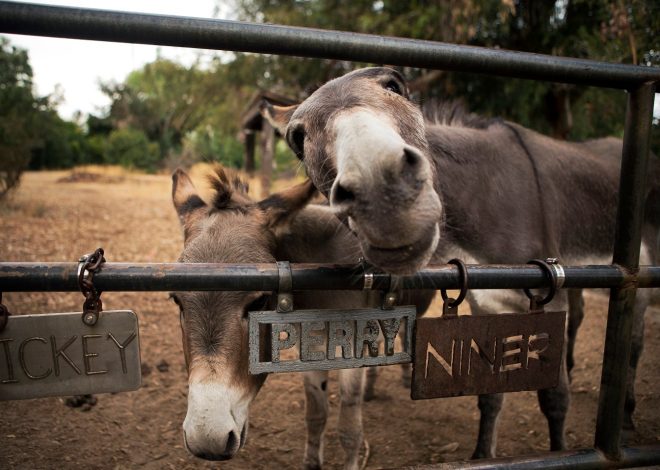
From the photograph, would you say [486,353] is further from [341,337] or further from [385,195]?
[385,195]

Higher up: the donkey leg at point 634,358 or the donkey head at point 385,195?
the donkey head at point 385,195

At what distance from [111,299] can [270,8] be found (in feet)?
28.3

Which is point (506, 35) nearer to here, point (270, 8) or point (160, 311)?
point (270, 8)

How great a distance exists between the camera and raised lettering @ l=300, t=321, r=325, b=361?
48.7 inches

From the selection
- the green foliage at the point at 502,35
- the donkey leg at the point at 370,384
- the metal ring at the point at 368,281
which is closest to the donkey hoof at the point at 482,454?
the donkey leg at the point at 370,384

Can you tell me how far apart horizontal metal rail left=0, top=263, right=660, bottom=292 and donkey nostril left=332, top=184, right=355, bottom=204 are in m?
0.20

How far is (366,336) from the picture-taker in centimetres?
130

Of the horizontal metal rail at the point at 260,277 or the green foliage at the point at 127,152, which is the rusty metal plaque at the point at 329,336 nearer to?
the horizontal metal rail at the point at 260,277

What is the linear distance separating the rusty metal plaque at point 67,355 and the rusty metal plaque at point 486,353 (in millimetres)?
795

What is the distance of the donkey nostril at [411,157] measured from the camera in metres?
1.15

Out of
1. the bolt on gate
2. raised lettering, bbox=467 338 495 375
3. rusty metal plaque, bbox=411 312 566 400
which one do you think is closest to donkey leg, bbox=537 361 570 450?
the bolt on gate

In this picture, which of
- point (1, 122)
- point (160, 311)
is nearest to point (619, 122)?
point (160, 311)

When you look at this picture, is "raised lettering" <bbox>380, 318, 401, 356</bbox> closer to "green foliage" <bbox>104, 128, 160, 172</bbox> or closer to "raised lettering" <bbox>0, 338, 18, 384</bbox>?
"raised lettering" <bbox>0, 338, 18, 384</bbox>

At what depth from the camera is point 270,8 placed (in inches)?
454
